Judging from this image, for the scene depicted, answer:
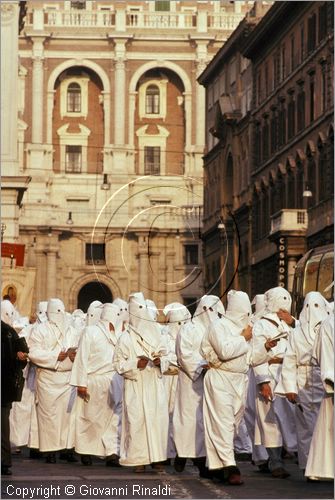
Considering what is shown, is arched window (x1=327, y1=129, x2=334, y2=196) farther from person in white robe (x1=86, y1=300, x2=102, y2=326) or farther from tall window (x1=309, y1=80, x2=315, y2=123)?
person in white robe (x1=86, y1=300, x2=102, y2=326)

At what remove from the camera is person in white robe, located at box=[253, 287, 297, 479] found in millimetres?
18984

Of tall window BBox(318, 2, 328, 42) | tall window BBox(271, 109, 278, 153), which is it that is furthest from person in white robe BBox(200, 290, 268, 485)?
tall window BBox(271, 109, 278, 153)

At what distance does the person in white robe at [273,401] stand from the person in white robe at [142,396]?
104 centimetres

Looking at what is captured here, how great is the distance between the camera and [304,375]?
18.2 meters

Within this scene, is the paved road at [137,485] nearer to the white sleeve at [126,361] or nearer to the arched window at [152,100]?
the white sleeve at [126,361]

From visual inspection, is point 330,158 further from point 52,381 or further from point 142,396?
point 142,396

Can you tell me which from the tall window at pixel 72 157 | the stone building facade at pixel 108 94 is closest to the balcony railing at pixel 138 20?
the stone building facade at pixel 108 94

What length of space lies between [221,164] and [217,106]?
2.53 meters

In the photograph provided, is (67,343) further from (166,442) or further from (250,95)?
(250,95)

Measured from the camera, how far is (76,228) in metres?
102

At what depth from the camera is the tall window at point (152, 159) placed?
10625 cm

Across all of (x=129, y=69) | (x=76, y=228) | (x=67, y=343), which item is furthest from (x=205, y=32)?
(x=67, y=343)

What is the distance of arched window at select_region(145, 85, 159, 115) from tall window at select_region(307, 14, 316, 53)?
51.0 metres

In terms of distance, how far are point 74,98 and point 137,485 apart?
9305 cm
